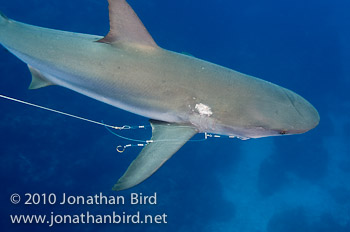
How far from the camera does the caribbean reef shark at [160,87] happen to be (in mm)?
2902

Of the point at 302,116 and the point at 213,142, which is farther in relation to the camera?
the point at 213,142

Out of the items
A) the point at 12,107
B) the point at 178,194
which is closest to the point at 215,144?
the point at 178,194

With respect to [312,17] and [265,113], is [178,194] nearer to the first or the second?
[265,113]

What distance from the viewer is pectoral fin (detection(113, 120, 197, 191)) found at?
273 cm

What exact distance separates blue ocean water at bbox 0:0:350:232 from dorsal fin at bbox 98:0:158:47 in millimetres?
6809

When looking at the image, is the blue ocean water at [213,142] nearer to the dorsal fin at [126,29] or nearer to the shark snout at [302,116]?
the dorsal fin at [126,29]

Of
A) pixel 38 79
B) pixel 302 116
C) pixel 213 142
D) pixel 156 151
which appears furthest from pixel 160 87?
pixel 213 142

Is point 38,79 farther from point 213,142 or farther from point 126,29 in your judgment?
point 213,142

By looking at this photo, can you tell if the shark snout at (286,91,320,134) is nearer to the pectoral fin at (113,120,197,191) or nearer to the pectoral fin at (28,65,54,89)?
the pectoral fin at (113,120,197,191)

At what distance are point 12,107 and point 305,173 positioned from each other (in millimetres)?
13043

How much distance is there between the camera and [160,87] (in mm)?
2920

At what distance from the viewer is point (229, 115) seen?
9.58 feet

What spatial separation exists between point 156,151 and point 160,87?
0.68 meters

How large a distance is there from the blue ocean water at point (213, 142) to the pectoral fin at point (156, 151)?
6.55 m
